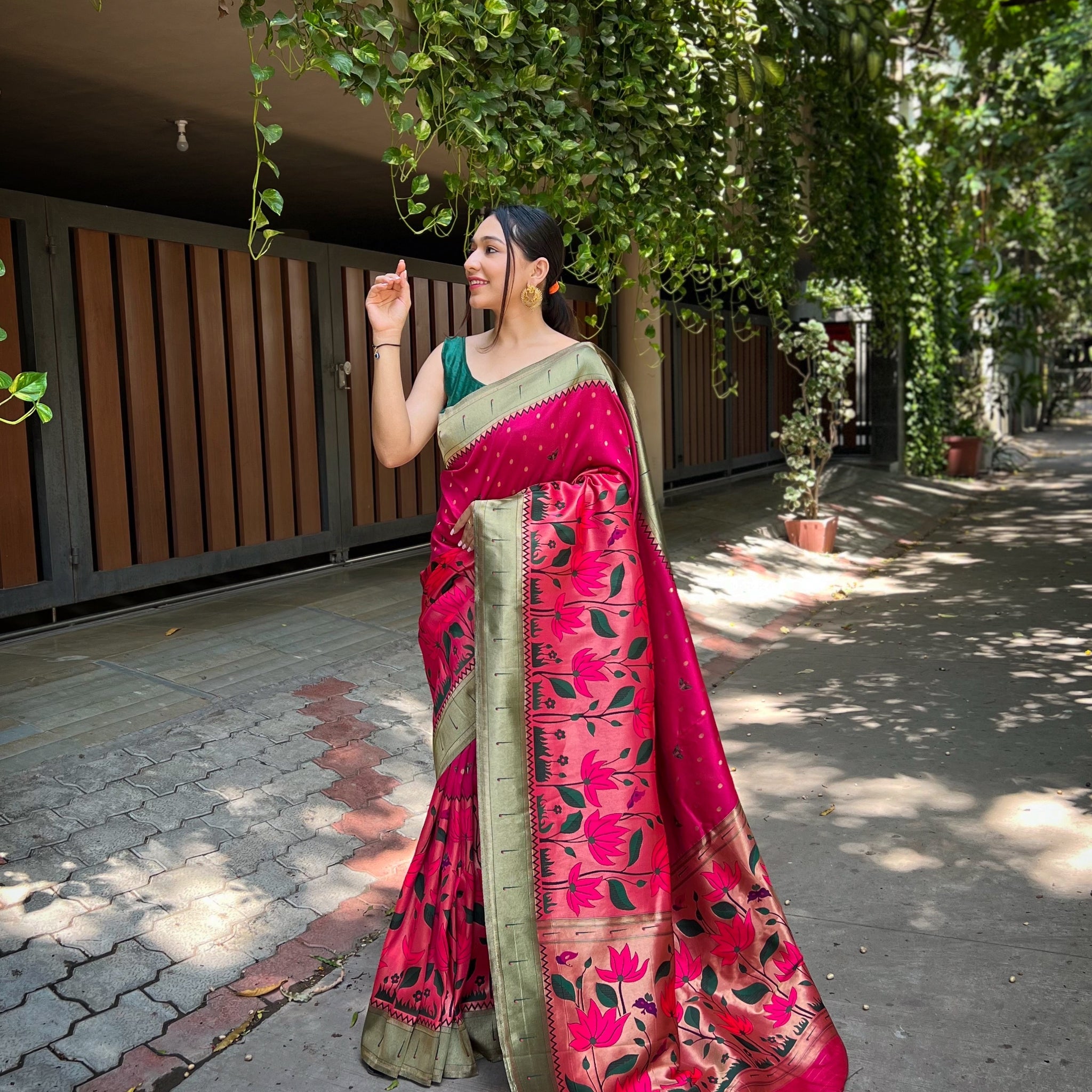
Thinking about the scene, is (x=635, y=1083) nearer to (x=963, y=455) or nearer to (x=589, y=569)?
(x=589, y=569)

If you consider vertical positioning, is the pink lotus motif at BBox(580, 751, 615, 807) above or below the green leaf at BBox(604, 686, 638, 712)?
below

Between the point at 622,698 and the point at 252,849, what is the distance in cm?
167

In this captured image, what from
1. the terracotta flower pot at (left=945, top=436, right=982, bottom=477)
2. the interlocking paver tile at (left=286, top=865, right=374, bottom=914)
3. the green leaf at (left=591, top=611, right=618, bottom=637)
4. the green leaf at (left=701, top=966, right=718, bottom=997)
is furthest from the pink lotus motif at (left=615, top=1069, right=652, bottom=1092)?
the terracotta flower pot at (left=945, top=436, right=982, bottom=477)

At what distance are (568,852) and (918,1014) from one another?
3.35ft

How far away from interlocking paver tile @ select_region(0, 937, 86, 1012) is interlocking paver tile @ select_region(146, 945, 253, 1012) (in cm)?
23

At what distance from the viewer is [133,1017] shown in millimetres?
2707

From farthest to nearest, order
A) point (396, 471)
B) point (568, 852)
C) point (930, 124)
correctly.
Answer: point (930, 124) < point (396, 471) < point (568, 852)

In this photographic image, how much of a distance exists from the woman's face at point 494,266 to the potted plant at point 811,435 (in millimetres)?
6892

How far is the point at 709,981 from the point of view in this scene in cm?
259

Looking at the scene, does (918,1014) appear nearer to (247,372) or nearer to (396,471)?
(247,372)

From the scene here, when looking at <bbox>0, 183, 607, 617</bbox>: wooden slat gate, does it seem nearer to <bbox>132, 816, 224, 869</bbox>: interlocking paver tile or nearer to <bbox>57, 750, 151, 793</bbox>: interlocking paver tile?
<bbox>57, 750, 151, 793</bbox>: interlocking paver tile

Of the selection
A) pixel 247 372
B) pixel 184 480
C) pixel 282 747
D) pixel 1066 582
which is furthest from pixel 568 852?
pixel 1066 582

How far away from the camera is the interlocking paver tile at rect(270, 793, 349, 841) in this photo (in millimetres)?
3707

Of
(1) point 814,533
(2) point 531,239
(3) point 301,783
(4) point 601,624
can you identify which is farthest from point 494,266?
(1) point 814,533
